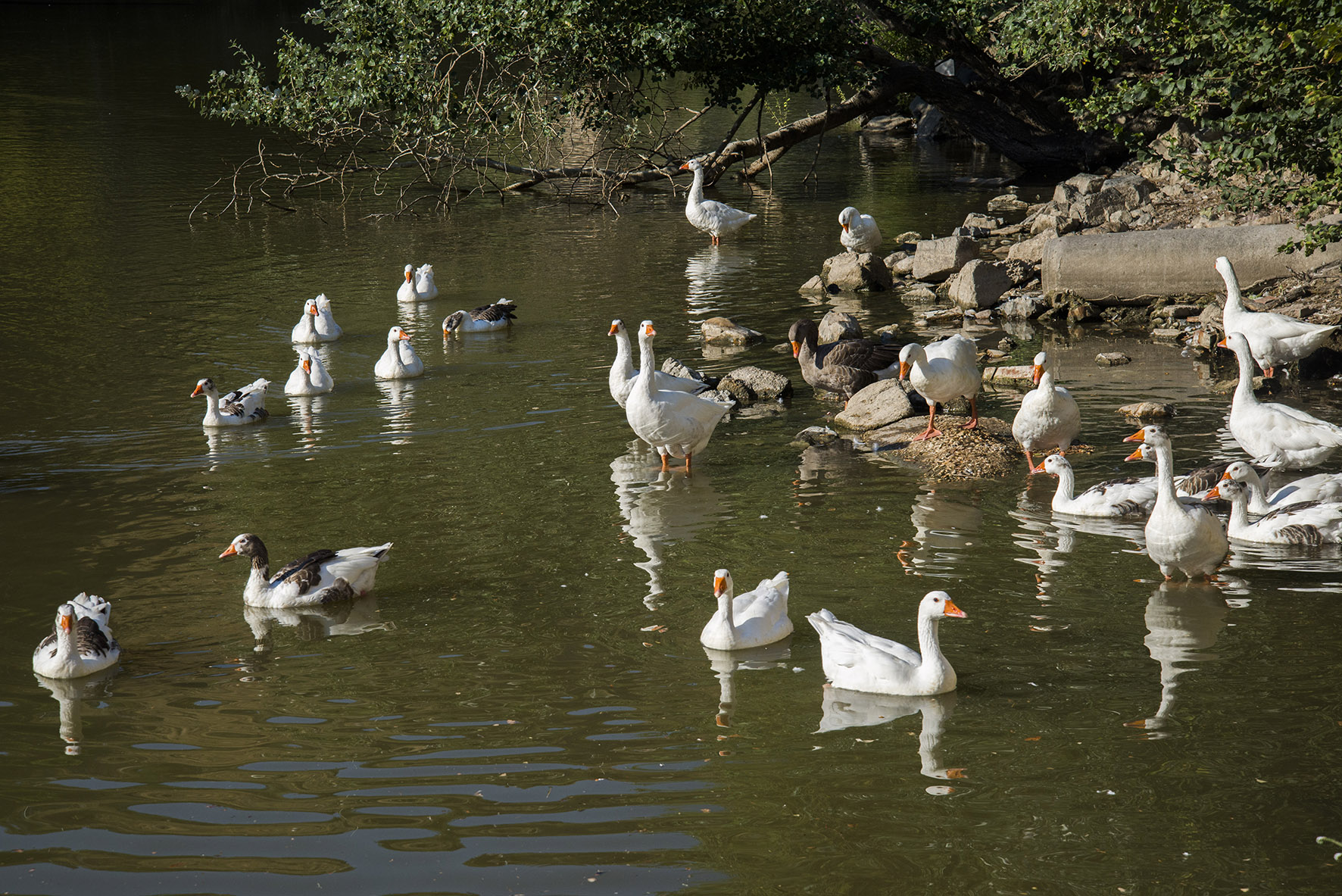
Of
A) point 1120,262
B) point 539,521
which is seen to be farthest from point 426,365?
point 1120,262

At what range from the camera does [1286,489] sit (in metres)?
9.53

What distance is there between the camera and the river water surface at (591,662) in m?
5.68

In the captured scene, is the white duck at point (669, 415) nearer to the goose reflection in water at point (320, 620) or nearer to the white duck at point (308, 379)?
the goose reflection in water at point (320, 620)

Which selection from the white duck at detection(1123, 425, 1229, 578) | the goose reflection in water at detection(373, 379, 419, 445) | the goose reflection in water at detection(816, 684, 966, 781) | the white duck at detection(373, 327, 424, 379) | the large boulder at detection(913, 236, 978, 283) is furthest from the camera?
the large boulder at detection(913, 236, 978, 283)

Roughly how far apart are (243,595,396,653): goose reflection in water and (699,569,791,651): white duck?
7.58ft

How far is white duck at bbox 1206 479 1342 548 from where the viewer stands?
8867mm

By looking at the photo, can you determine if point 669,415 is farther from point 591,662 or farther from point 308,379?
point 308,379

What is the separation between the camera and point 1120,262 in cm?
A: 1680

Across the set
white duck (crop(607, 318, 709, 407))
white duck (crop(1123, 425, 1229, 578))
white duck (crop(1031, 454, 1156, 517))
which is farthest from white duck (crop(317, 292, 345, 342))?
A: white duck (crop(1123, 425, 1229, 578))

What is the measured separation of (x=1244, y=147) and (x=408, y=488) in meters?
9.33

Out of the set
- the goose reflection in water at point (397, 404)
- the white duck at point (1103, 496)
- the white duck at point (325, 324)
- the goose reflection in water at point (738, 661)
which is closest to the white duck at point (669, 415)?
the goose reflection in water at point (397, 404)

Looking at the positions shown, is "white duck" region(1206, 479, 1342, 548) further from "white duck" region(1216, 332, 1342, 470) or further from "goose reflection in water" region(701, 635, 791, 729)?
"goose reflection in water" region(701, 635, 791, 729)

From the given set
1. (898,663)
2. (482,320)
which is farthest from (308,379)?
(898,663)

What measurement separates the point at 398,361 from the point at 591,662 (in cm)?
819
